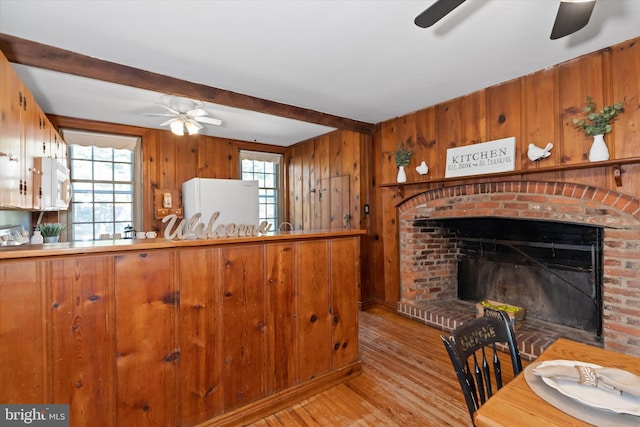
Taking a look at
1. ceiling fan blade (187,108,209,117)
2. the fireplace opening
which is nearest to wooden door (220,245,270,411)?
ceiling fan blade (187,108,209,117)

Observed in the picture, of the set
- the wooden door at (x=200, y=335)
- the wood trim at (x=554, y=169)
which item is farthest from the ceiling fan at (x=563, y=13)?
the wooden door at (x=200, y=335)

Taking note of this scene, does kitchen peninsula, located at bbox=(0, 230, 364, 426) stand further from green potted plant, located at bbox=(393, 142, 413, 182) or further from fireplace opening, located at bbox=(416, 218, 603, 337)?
fireplace opening, located at bbox=(416, 218, 603, 337)

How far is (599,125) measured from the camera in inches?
88.0

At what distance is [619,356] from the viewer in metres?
1.23

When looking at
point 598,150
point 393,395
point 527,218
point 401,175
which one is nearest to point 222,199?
point 401,175

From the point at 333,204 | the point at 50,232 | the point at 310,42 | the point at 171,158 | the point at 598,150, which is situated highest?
the point at 310,42

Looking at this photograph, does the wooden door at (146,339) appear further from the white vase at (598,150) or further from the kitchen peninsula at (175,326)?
the white vase at (598,150)

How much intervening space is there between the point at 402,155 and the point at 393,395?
2518 millimetres

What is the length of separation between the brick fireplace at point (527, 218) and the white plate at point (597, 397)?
1.85 meters

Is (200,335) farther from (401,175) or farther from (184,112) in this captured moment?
(401,175)

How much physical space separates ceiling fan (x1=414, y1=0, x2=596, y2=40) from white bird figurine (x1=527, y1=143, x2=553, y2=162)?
3.67ft

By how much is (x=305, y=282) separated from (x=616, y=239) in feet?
7.64

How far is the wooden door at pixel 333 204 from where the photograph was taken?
4363 mm

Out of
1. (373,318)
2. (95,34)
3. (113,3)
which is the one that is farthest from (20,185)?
(373,318)
